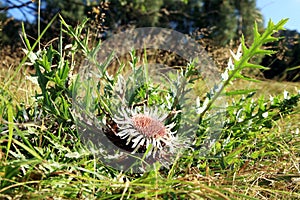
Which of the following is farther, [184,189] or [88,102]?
[88,102]

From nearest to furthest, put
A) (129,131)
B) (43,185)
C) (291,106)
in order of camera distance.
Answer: (43,185)
(129,131)
(291,106)

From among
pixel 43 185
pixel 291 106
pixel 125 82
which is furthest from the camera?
pixel 291 106

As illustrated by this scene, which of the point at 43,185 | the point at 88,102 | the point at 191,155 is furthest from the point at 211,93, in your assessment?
the point at 43,185

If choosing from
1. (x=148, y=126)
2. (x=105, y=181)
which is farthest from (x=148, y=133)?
(x=105, y=181)

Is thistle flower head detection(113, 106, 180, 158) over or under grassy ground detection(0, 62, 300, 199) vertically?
over

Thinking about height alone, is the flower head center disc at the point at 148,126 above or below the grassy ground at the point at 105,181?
above

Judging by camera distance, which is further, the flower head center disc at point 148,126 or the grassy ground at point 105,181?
the flower head center disc at point 148,126

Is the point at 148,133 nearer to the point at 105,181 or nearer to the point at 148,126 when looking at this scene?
the point at 148,126

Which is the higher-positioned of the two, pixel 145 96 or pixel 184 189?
pixel 145 96

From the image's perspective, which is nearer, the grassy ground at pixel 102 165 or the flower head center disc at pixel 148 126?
the grassy ground at pixel 102 165

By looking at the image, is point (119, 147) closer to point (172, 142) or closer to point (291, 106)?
point (172, 142)
